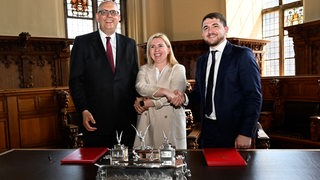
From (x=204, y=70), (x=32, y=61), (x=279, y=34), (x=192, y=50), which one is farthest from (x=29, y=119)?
(x=279, y=34)

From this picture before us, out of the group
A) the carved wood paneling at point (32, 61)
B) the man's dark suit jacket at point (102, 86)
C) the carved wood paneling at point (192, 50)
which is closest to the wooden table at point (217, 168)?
the man's dark suit jacket at point (102, 86)

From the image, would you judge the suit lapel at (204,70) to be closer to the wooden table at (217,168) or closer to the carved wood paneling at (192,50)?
the wooden table at (217,168)

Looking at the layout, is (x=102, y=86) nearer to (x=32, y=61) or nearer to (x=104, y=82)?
(x=104, y=82)

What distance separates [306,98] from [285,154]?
4149 mm

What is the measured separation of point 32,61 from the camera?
22.7 feet

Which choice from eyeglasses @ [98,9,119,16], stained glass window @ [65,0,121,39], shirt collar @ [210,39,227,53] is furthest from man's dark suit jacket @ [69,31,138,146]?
stained glass window @ [65,0,121,39]

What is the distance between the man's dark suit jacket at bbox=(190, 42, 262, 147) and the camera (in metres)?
2.05

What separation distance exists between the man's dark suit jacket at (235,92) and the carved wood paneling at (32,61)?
5427mm

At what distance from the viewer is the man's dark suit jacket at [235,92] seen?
6.72ft

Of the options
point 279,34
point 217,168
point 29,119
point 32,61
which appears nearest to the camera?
point 217,168

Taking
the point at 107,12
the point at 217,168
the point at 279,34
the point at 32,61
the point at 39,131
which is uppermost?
the point at 279,34

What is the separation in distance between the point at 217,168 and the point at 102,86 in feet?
3.65

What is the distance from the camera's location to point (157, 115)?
2352 mm

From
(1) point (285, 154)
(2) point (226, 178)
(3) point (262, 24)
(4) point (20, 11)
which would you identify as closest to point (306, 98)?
(3) point (262, 24)
